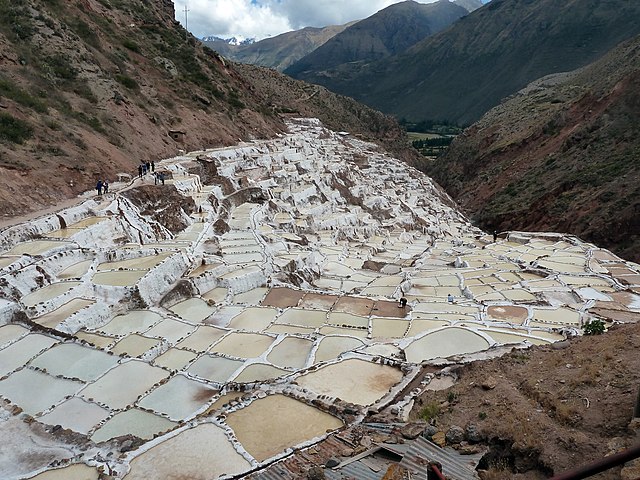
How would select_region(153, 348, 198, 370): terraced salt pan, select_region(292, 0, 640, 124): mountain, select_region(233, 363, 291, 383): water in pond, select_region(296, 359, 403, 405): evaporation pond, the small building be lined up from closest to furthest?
select_region(296, 359, 403, 405): evaporation pond < select_region(233, 363, 291, 383): water in pond < select_region(153, 348, 198, 370): terraced salt pan < the small building < select_region(292, 0, 640, 124): mountain

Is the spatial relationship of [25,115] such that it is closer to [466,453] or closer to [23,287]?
[23,287]

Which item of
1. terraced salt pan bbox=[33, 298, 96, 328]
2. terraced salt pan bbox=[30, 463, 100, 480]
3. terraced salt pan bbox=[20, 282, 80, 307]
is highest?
terraced salt pan bbox=[20, 282, 80, 307]

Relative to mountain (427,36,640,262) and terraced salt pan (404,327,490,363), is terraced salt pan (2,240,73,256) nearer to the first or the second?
terraced salt pan (404,327,490,363)

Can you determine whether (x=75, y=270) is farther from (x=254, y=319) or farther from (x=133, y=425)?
(x=133, y=425)

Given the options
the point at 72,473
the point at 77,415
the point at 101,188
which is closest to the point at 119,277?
the point at 77,415

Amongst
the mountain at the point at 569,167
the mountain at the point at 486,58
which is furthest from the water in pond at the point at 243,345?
the mountain at the point at 486,58

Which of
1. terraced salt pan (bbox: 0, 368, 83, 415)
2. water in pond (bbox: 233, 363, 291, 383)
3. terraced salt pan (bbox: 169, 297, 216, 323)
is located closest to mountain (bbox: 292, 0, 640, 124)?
terraced salt pan (bbox: 169, 297, 216, 323)

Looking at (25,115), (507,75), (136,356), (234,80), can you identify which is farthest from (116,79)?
(507,75)
